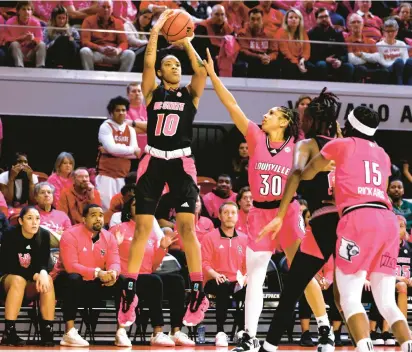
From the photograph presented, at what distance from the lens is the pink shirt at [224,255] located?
9992 millimetres

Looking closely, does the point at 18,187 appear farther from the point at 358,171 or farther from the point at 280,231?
the point at 358,171

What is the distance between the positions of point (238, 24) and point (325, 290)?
5633 millimetres

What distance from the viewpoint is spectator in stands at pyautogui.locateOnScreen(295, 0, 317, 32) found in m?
14.7

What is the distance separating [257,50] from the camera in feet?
43.6

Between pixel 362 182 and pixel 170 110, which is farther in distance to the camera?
pixel 170 110

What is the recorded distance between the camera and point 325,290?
995 cm

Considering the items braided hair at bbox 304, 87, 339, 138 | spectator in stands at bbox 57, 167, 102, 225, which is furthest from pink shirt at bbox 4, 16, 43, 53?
braided hair at bbox 304, 87, 339, 138

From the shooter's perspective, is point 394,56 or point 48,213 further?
point 394,56

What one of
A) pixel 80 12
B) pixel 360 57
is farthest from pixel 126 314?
pixel 360 57

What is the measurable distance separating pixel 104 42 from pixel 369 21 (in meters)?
4.81

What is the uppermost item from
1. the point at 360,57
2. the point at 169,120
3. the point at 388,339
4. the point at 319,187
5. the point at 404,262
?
the point at 169,120

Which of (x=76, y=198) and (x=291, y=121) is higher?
(x=291, y=121)

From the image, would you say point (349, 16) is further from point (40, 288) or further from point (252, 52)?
point (40, 288)

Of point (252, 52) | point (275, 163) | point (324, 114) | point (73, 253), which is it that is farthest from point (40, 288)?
point (252, 52)
